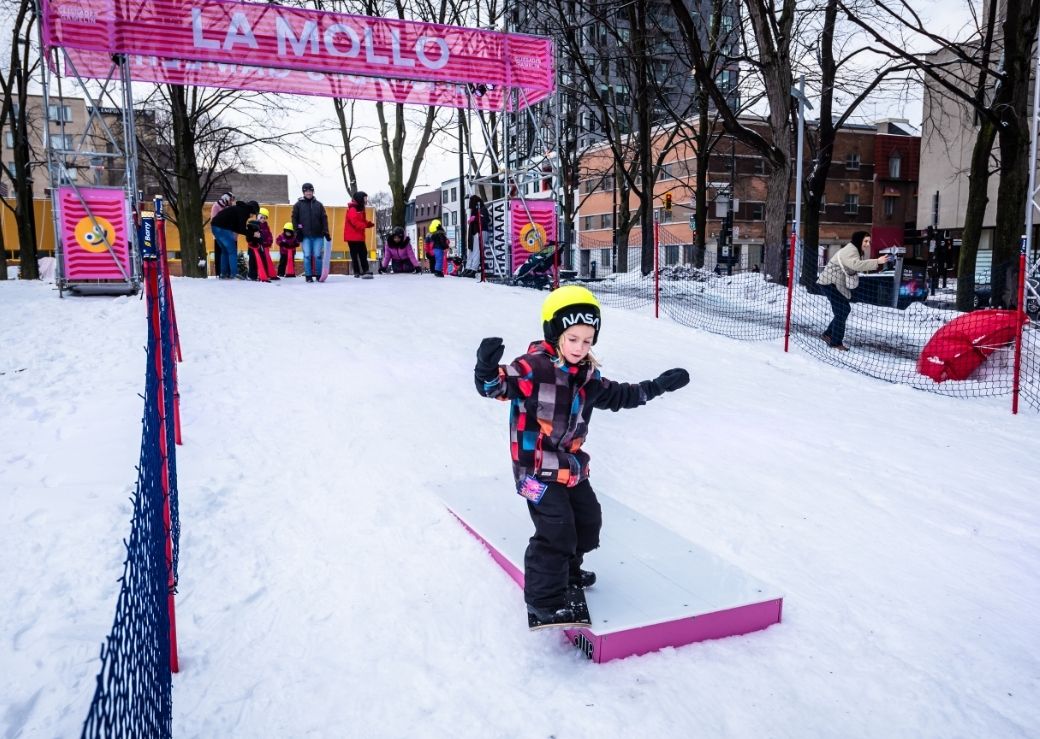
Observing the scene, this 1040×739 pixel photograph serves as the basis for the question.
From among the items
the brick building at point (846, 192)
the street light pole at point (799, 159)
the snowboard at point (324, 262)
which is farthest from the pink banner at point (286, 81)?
the brick building at point (846, 192)

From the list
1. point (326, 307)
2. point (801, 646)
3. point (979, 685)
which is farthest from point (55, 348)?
point (979, 685)

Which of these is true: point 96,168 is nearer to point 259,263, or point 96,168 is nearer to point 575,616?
point 259,263

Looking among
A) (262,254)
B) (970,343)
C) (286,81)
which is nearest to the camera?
(970,343)

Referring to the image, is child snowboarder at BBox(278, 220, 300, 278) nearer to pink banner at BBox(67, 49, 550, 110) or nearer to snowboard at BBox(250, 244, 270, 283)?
snowboard at BBox(250, 244, 270, 283)

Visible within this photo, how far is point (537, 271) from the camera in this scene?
15.3 metres

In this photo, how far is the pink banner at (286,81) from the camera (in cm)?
1314

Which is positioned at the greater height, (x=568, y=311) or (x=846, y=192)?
(x=846, y=192)

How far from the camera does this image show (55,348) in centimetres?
863

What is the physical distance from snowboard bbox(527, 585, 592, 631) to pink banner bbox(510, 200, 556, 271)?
41.3 ft

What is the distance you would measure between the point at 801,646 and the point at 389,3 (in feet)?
80.1

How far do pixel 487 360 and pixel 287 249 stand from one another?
50.5 feet

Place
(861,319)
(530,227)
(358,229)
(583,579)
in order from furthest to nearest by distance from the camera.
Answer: (358,229) < (530,227) < (861,319) < (583,579)

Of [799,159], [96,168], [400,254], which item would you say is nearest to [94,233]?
[96,168]

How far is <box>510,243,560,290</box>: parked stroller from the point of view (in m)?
15.2
